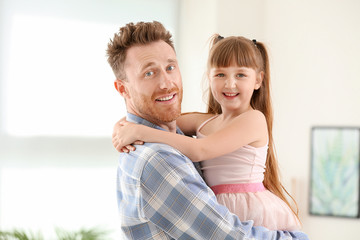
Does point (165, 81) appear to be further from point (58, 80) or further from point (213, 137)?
point (58, 80)

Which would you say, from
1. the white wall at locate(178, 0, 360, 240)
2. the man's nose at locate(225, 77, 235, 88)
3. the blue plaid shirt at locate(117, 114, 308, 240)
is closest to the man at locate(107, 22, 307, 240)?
the blue plaid shirt at locate(117, 114, 308, 240)

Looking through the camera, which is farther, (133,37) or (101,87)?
(101,87)

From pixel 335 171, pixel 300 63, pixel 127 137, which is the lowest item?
pixel 335 171

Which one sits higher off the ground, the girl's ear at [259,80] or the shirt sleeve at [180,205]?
the girl's ear at [259,80]

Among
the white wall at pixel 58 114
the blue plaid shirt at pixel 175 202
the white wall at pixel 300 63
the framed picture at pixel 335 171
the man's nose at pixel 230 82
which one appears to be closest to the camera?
the blue plaid shirt at pixel 175 202

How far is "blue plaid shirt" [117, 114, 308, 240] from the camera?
52.0 inches

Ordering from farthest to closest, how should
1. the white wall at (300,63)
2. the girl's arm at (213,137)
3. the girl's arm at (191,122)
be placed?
the white wall at (300,63) → the girl's arm at (191,122) → the girl's arm at (213,137)

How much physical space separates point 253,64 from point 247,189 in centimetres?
44

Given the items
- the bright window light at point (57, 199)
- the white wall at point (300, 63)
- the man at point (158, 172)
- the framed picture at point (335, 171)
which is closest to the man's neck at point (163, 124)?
the man at point (158, 172)

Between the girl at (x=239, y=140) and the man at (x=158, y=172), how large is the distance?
77mm

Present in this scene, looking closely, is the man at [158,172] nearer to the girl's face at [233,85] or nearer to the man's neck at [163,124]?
the man's neck at [163,124]

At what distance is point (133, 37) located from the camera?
5.12 feet

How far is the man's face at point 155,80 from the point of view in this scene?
155cm

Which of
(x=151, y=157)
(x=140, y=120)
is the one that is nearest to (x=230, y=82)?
(x=140, y=120)
